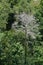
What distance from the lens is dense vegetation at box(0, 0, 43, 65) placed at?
64.6 feet

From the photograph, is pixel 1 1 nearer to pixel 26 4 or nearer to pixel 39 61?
pixel 26 4

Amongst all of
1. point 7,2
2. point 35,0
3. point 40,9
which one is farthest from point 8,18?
point 35,0

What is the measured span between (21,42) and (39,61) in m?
1.92

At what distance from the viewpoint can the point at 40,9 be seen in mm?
23594

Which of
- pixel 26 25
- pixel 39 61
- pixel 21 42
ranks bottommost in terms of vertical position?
pixel 39 61

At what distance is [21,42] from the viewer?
20.9m

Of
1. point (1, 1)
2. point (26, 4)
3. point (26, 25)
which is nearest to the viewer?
point (26, 25)

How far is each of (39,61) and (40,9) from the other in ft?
16.2

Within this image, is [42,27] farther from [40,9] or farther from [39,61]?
[39,61]

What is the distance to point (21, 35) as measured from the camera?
67.4 feet

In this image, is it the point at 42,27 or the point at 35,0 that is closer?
the point at 42,27

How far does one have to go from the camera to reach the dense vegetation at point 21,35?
19.7 m

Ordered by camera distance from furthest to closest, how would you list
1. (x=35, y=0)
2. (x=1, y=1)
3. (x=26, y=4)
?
(x=35, y=0) → (x=26, y=4) → (x=1, y=1)

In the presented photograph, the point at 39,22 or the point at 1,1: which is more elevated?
the point at 1,1
